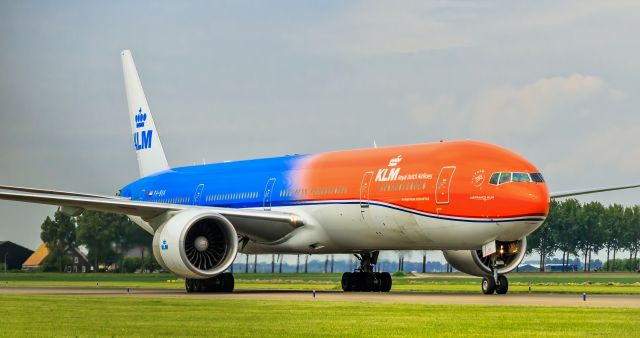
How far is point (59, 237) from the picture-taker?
231ft

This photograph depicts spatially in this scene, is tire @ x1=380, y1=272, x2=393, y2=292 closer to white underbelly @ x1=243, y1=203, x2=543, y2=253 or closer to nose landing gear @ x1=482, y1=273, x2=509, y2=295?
white underbelly @ x1=243, y1=203, x2=543, y2=253

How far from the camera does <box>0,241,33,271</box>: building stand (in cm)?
8706

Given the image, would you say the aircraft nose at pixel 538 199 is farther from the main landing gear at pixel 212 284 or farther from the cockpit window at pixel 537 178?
the main landing gear at pixel 212 284

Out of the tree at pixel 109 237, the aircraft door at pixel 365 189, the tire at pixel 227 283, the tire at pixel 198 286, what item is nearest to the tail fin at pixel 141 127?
the tree at pixel 109 237

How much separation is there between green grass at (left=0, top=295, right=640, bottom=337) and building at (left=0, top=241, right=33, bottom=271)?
54.7 m

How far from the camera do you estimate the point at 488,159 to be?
40.7 meters

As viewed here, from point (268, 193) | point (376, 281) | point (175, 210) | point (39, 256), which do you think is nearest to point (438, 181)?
point (376, 281)

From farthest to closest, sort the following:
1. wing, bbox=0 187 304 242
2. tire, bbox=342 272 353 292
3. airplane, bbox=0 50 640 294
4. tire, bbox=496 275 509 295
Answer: tire, bbox=342 272 353 292
wing, bbox=0 187 304 242
tire, bbox=496 275 509 295
airplane, bbox=0 50 640 294

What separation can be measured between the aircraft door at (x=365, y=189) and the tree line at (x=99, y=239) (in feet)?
62.6

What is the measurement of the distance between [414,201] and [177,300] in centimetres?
966

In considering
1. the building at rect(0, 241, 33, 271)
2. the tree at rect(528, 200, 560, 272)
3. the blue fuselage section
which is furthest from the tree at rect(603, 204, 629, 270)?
the blue fuselage section

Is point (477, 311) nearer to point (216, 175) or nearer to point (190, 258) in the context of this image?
point (190, 258)

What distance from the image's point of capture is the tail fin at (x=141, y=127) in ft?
197

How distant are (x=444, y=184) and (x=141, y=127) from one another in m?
24.2
